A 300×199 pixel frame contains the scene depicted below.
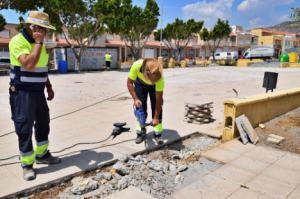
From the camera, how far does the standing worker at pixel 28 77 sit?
10.8 feet

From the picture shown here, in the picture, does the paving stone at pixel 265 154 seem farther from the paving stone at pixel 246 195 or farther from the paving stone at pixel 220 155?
the paving stone at pixel 246 195

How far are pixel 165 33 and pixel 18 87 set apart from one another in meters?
43.0

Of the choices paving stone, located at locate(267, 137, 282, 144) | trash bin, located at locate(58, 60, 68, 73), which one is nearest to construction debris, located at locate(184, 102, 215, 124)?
paving stone, located at locate(267, 137, 282, 144)

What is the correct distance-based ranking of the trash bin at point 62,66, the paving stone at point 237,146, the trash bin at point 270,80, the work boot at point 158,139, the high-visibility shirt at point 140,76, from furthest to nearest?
the trash bin at point 62,66, the trash bin at point 270,80, the work boot at point 158,139, the paving stone at point 237,146, the high-visibility shirt at point 140,76

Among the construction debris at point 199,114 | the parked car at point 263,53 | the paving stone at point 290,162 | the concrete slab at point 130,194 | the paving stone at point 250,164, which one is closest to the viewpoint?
the concrete slab at point 130,194

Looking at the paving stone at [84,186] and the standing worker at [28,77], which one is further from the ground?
the standing worker at [28,77]

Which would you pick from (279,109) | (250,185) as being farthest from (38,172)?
(279,109)

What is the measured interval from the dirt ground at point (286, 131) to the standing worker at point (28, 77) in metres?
3.85

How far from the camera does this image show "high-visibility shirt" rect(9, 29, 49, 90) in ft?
10.8

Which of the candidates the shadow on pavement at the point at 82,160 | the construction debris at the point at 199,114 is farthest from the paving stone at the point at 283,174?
the construction debris at the point at 199,114

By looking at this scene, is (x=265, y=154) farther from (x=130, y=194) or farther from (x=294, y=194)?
(x=130, y=194)

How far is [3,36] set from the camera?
4222 centimetres

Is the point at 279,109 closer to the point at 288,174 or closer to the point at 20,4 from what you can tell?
the point at 288,174

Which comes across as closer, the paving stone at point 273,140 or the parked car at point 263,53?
the paving stone at point 273,140
